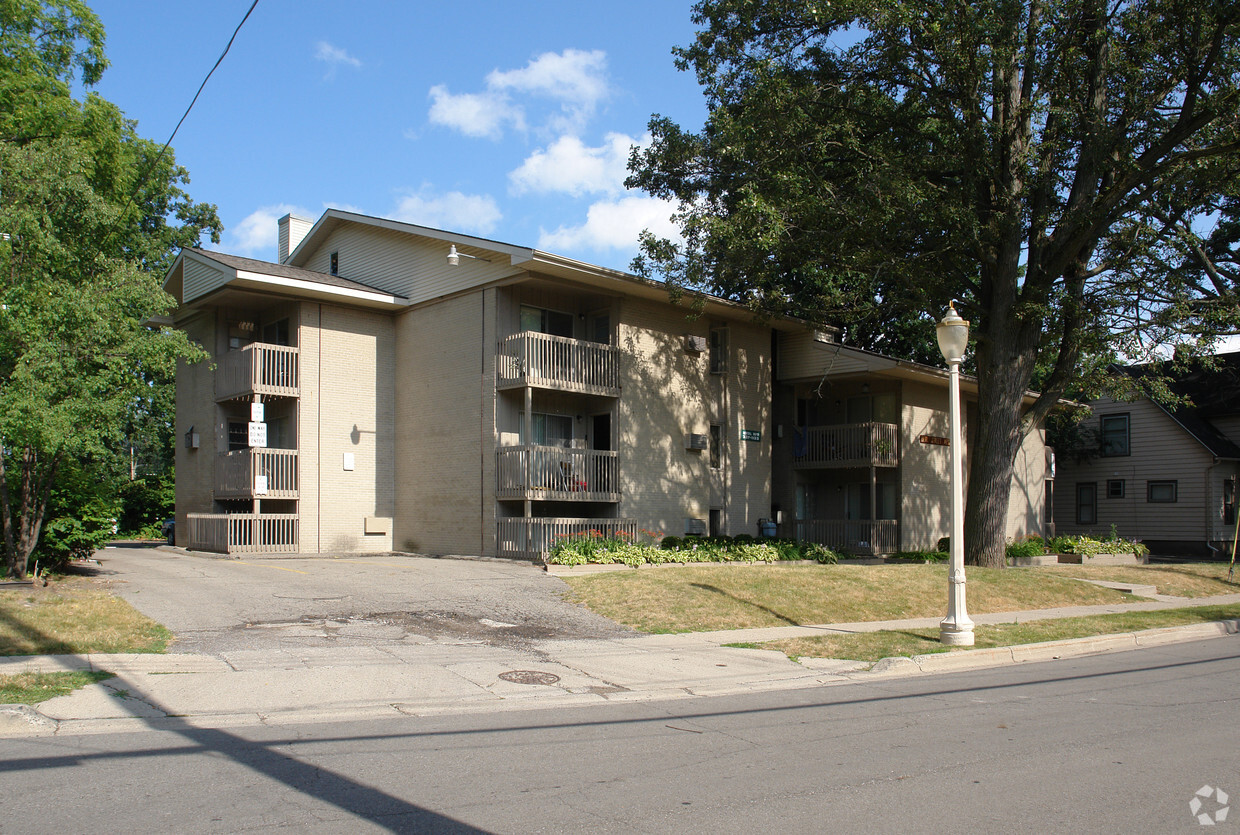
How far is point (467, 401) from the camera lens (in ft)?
76.7

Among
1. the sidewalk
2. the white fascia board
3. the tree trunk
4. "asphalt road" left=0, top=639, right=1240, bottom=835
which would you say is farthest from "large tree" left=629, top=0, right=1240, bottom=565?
"asphalt road" left=0, top=639, right=1240, bottom=835

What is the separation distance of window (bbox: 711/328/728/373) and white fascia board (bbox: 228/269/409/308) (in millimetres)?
8556

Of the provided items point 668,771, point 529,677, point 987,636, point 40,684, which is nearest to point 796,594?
point 987,636

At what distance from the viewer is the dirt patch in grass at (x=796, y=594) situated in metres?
15.1

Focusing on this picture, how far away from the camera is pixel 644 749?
727 cm

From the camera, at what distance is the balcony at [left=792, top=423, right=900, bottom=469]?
28.3m

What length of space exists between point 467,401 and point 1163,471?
29785 millimetres

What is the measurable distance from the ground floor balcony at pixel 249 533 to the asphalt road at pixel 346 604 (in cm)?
306

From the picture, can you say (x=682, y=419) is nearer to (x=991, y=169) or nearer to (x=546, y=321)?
(x=546, y=321)

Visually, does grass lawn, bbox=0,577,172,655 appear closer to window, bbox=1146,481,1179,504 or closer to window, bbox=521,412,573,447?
window, bbox=521,412,573,447

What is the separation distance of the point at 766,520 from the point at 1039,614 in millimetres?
10896

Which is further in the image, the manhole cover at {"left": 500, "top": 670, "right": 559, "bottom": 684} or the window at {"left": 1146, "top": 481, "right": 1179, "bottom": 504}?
the window at {"left": 1146, "top": 481, "right": 1179, "bottom": 504}

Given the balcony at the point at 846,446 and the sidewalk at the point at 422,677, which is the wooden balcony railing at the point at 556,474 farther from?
the sidewalk at the point at 422,677
